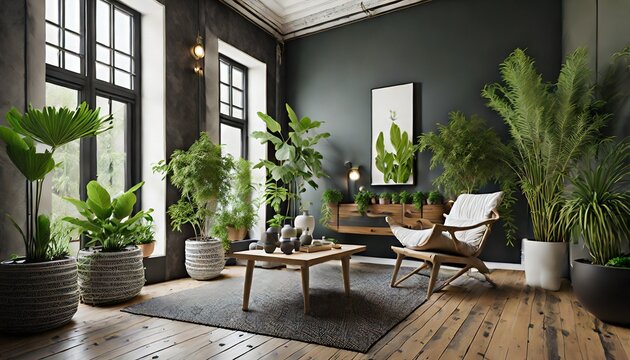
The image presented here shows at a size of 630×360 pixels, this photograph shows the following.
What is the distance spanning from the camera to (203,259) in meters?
4.09

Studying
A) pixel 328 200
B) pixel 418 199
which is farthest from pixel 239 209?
pixel 418 199

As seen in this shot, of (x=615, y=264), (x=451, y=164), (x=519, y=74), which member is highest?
(x=519, y=74)

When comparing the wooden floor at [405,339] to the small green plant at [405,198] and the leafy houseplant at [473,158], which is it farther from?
the small green plant at [405,198]

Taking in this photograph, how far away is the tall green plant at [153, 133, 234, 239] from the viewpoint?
3.99 metres

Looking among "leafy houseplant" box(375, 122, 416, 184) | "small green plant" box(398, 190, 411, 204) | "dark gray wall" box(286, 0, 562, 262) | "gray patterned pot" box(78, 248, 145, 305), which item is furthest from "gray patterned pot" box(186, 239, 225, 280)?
"leafy houseplant" box(375, 122, 416, 184)

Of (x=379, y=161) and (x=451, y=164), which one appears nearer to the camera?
(x=451, y=164)

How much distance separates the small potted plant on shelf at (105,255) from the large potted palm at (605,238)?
338cm

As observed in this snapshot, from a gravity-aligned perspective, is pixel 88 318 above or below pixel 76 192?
below

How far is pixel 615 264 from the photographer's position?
262 cm

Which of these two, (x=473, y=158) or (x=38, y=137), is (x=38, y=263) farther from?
(x=473, y=158)

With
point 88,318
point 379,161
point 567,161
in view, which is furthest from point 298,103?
point 88,318

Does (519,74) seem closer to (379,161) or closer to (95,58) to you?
(379,161)

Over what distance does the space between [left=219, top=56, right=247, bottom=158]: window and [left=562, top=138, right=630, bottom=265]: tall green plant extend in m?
4.12

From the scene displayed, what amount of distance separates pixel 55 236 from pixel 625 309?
3807mm
